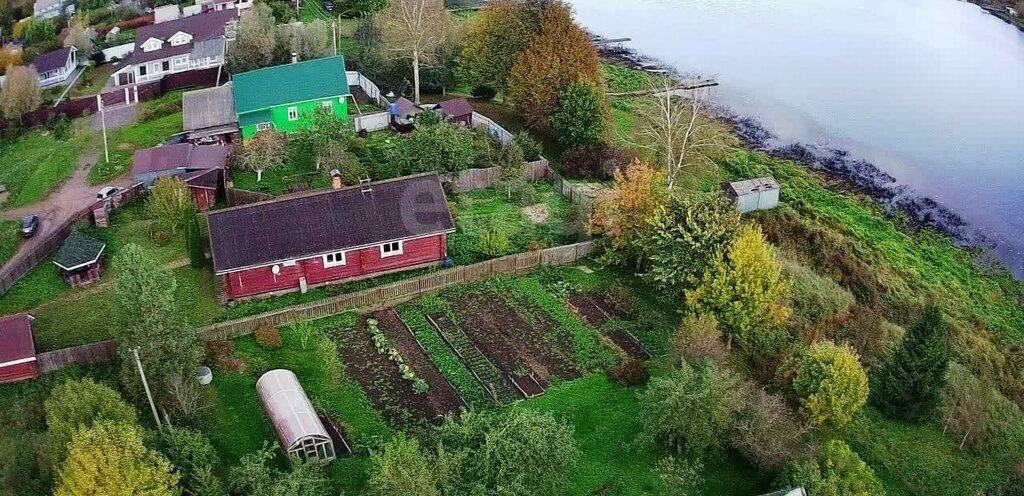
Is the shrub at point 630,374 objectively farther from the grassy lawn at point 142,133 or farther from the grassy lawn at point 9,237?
the grassy lawn at point 142,133

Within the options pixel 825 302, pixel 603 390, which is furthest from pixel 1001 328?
pixel 603 390

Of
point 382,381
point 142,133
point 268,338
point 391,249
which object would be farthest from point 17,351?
point 142,133

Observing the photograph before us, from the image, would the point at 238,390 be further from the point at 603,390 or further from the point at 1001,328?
the point at 1001,328

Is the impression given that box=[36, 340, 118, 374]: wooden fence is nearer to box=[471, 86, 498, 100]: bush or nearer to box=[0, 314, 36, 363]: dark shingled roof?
box=[0, 314, 36, 363]: dark shingled roof

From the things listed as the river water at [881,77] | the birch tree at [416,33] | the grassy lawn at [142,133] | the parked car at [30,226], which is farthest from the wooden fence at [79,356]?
the river water at [881,77]

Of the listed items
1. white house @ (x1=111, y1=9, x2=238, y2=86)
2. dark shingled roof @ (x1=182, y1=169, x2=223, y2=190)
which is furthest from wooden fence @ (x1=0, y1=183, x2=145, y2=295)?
white house @ (x1=111, y1=9, x2=238, y2=86)

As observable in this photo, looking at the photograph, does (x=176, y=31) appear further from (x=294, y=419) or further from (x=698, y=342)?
(x=698, y=342)

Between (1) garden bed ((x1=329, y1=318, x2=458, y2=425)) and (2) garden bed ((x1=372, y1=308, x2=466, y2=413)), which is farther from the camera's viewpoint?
(2) garden bed ((x1=372, y1=308, x2=466, y2=413))
